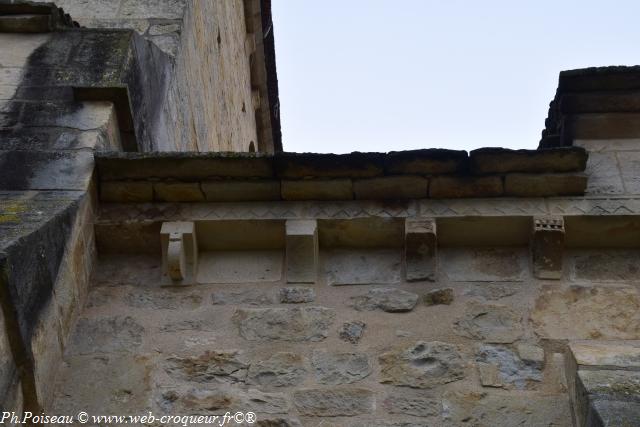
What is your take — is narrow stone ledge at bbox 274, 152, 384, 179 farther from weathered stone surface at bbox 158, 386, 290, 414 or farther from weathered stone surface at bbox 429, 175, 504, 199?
weathered stone surface at bbox 158, 386, 290, 414

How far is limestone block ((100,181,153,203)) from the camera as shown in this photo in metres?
4.19

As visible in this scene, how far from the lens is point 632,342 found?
365cm

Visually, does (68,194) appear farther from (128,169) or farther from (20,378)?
(20,378)

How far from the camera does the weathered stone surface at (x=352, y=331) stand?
3.74m

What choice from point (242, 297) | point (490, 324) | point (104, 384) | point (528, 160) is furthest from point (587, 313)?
point (104, 384)

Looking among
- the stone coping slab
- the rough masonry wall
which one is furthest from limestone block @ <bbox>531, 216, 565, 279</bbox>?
the rough masonry wall

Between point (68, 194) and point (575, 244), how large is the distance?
234cm

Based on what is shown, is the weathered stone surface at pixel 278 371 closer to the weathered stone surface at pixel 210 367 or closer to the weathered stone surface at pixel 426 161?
the weathered stone surface at pixel 210 367

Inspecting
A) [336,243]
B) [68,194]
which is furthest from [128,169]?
[336,243]

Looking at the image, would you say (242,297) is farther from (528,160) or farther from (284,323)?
(528,160)

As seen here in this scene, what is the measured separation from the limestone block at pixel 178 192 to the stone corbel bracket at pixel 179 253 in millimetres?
146

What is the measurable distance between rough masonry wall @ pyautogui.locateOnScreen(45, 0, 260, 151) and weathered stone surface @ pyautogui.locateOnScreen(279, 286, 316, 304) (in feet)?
5.77

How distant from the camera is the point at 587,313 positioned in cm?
378

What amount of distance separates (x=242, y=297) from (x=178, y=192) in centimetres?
63
